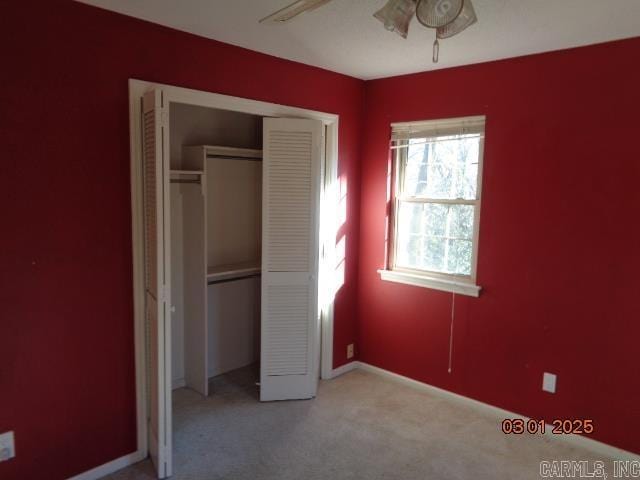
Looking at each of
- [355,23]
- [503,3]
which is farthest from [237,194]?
[503,3]

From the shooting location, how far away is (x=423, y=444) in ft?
9.64

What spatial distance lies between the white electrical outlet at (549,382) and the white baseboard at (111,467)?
251cm

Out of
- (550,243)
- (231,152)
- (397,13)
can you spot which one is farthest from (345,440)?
(397,13)

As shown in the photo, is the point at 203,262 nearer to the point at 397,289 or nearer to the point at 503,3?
the point at 397,289

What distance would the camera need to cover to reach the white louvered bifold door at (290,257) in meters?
Result: 3.24

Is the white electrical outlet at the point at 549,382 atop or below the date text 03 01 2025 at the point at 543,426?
atop

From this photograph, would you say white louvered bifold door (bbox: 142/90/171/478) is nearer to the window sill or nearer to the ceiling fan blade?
the ceiling fan blade

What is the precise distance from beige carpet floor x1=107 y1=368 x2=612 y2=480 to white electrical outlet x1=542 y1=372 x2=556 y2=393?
0.31m

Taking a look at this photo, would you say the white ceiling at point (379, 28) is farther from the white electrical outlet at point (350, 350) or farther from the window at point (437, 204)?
the white electrical outlet at point (350, 350)

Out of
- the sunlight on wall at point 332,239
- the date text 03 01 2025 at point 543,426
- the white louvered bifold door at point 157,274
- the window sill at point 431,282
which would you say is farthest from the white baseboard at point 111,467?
the date text 03 01 2025 at point 543,426

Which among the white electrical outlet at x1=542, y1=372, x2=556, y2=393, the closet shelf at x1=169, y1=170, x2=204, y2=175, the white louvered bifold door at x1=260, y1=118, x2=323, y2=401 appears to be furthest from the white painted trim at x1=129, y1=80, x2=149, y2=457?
the white electrical outlet at x1=542, y1=372, x2=556, y2=393

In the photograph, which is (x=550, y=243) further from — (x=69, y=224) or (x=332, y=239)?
(x=69, y=224)

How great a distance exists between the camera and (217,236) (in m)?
3.87

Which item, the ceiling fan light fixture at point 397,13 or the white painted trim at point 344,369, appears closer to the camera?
the ceiling fan light fixture at point 397,13
